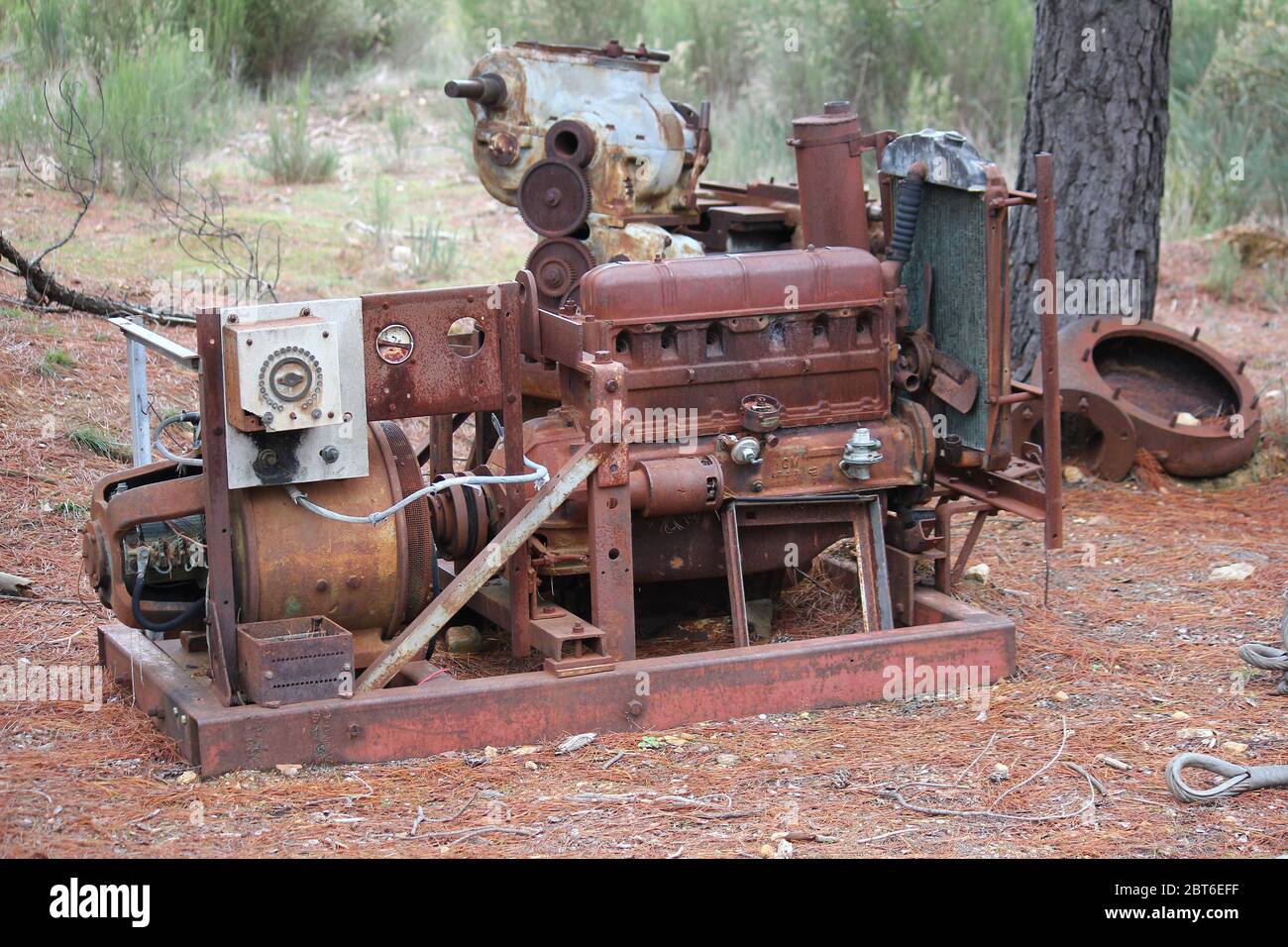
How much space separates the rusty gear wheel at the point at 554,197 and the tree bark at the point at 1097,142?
8.99 ft

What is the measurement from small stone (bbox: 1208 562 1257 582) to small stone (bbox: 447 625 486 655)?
Result: 10.7 feet

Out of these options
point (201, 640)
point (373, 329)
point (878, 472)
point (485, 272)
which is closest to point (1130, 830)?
point (878, 472)

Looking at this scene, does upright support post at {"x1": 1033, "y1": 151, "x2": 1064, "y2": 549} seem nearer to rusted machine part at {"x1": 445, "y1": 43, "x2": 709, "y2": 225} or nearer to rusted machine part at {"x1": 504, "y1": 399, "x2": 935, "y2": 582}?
rusted machine part at {"x1": 504, "y1": 399, "x2": 935, "y2": 582}

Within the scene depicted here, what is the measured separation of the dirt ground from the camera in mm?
4250

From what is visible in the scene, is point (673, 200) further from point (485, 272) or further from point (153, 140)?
point (153, 140)

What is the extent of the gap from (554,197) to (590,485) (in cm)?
247

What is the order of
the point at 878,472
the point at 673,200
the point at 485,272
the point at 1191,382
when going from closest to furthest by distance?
1. the point at 878,472
2. the point at 673,200
3. the point at 1191,382
4. the point at 485,272

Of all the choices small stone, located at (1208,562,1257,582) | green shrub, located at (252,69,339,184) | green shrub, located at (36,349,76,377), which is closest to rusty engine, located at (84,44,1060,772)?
small stone, located at (1208,562,1257,582)

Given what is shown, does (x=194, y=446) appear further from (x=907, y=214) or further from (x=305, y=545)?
(x=907, y=214)

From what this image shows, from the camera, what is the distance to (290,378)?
15.1 feet

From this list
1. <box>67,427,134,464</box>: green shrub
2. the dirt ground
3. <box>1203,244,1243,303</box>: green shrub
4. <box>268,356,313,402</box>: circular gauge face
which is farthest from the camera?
<box>1203,244,1243,303</box>: green shrub

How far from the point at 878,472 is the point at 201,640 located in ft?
8.18

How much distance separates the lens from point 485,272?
458 inches

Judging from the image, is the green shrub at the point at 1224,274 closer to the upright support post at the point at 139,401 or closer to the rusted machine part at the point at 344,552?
the rusted machine part at the point at 344,552
